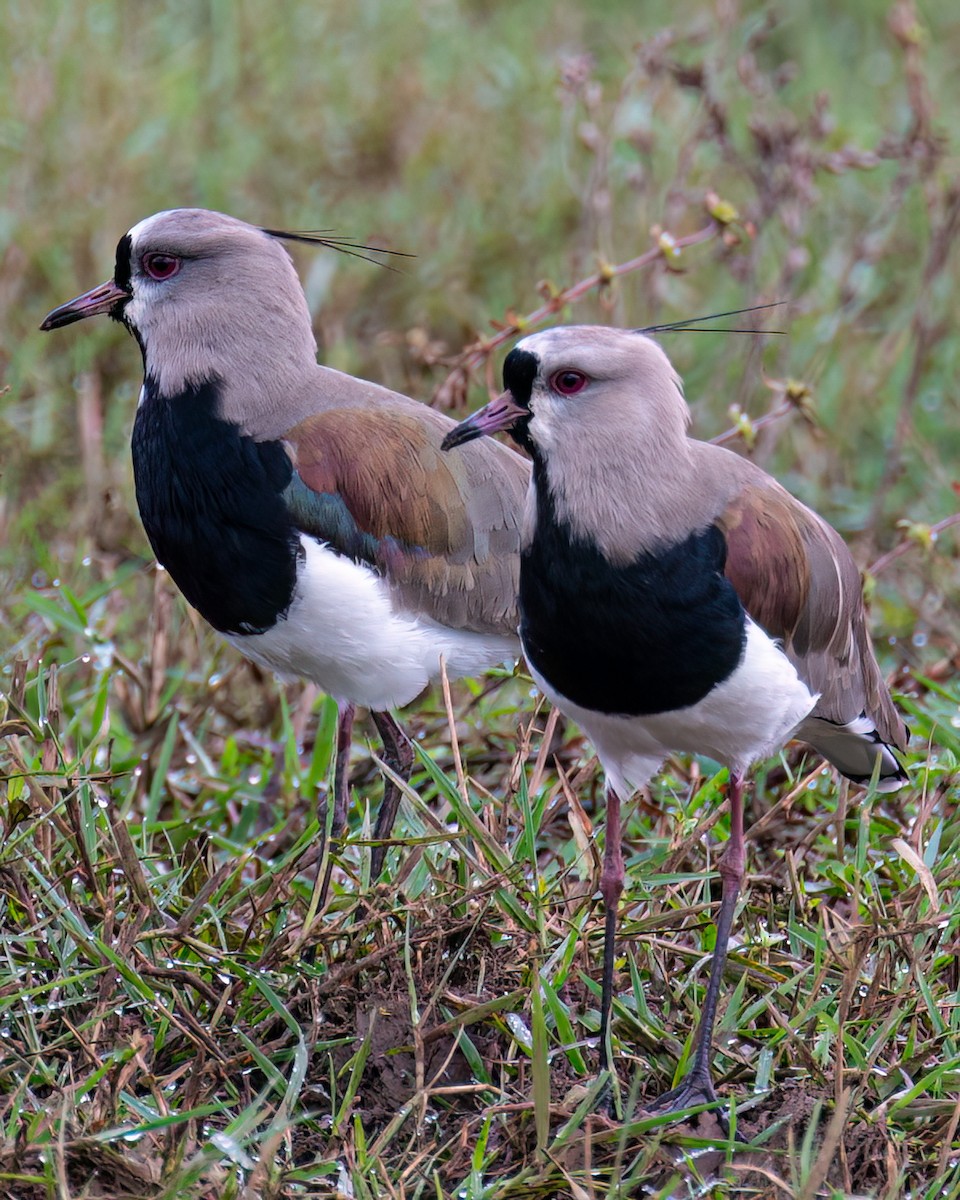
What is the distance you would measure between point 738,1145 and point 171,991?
1.00m

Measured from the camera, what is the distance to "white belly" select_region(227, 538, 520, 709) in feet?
11.0

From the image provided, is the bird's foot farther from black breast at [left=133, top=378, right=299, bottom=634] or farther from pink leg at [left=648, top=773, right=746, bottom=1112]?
black breast at [left=133, top=378, right=299, bottom=634]

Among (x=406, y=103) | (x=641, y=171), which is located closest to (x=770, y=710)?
(x=641, y=171)

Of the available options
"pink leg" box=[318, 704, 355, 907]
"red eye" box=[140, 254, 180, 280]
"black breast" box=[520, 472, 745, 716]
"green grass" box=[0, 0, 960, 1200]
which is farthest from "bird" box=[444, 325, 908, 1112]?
"red eye" box=[140, 254, 180, 280]

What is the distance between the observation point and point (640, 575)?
111 inches

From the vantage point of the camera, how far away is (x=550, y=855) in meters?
3.75

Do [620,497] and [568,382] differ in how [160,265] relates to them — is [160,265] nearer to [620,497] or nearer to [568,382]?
[568,382]

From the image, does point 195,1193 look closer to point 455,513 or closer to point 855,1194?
point 855,1194

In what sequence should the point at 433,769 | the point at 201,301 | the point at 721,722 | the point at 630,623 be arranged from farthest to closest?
the point at 201,301
the point at 433,769
the point at 721,722
the point at 630,623

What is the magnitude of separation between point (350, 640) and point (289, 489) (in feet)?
1.09

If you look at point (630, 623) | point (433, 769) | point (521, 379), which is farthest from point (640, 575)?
point (433, 769)

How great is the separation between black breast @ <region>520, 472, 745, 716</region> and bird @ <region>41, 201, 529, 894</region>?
2.20ft

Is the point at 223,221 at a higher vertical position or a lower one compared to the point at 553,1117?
higher

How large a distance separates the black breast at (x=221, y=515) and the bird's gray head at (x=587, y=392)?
63 centimetres
